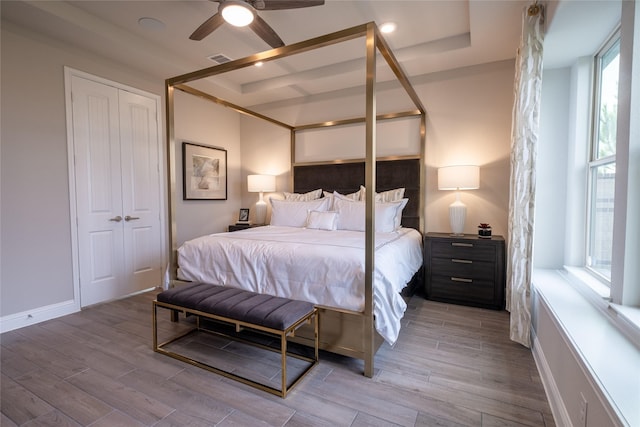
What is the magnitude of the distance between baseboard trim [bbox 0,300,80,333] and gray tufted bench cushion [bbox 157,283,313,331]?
5.17 ft

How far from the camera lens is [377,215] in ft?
11.0

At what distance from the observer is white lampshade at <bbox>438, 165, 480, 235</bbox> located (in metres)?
3.27

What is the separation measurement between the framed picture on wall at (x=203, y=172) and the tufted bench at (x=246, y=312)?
94.8 inches

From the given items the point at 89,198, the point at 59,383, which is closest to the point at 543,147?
the point at 59,383

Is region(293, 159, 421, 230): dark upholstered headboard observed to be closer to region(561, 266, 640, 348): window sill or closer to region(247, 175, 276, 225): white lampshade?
region(247, 175, 276, 225): white lampshade

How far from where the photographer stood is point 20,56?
2686 millimetres

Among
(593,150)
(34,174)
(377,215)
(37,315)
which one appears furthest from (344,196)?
(37,315)

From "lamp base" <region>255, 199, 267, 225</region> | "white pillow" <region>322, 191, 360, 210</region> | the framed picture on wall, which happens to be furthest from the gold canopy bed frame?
"lamp base" <region>255, 199, 267, 225</region>

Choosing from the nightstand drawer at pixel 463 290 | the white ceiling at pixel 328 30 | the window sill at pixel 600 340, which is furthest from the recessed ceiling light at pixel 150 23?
the window sill at pixel 600 340

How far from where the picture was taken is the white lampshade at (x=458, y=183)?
327cm

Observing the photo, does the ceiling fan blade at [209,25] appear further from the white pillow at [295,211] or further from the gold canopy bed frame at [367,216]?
the white pillow at [295,211]

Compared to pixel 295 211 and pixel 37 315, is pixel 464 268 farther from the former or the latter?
pixel 37 315

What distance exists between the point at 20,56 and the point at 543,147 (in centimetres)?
478

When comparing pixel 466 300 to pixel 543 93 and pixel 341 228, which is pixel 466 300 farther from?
pixel 543 93
